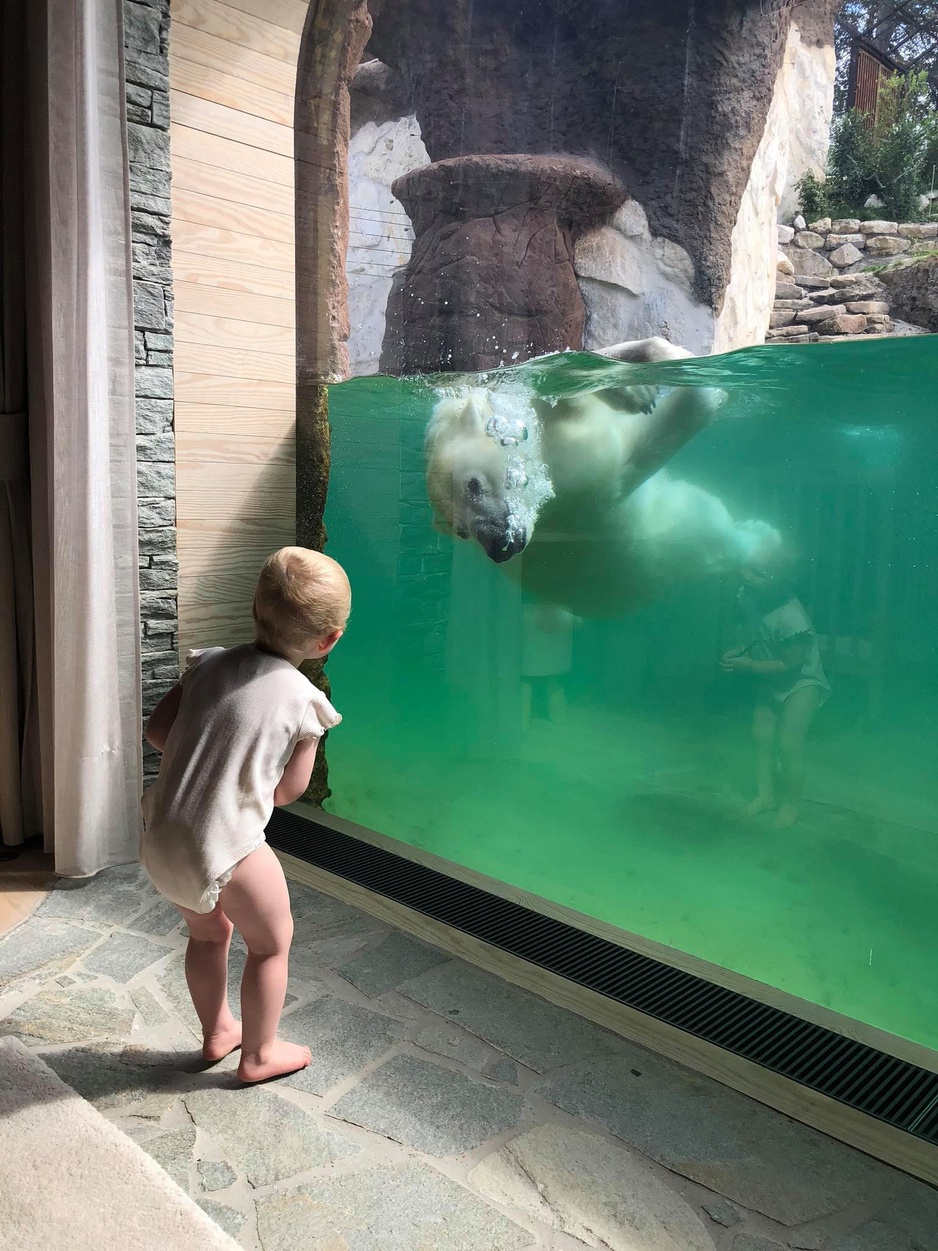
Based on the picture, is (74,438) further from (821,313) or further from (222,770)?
(821,313)

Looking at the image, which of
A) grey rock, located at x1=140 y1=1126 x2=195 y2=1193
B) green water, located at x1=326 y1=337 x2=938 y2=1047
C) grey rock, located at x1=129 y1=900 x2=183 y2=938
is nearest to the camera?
grey rock, located at x1=140 y1=1126 x2=195 y2=1193

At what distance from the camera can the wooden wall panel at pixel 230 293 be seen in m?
2.79

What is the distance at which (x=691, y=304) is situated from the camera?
2088mm

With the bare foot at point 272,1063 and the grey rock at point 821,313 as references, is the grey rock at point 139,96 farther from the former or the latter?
the bare foot at point 272,1063

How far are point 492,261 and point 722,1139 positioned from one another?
2.07 m

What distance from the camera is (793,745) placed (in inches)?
88.9

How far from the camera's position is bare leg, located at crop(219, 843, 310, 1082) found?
1562mm

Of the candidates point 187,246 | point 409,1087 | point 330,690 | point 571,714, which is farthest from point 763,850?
point 187,246

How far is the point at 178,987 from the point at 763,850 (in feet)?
4.58

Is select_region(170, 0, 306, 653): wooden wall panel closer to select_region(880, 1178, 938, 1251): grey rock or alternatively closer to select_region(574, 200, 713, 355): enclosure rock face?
select_region(574, 200, 713, 355): enclosure rock face

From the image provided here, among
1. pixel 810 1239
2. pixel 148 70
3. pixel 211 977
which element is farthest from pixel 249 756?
pixel 148 70

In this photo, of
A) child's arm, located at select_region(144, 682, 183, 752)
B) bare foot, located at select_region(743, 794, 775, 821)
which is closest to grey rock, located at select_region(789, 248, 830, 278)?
bare foot, located at select_region(743, 794, 775, 821)

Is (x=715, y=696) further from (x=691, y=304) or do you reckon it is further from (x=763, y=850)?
(x=691, y=304)

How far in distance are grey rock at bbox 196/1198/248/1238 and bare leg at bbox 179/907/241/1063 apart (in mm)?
367
